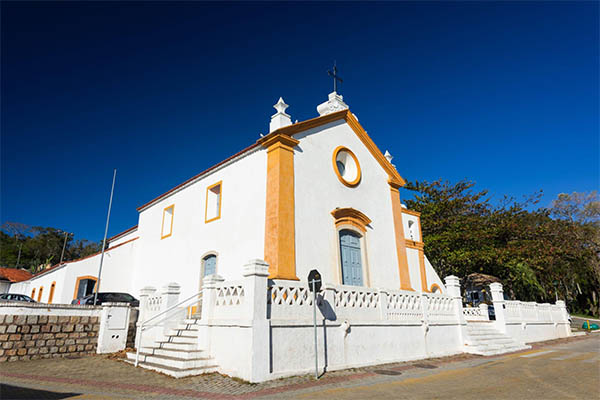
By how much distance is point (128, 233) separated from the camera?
22.8m

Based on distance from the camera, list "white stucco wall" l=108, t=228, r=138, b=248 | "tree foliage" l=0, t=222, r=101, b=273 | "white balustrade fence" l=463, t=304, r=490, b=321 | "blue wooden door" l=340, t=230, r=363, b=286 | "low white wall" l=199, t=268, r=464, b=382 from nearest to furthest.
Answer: "low white wall" l=199, t=268, r=464, b=382 → "blue wooden door" l=340, t=230, r=363, b=286 → "white balustrade fence" l=463, t=304, r=490, b=321 → "white stucco wall" l=108, t=228, r=138, b=248 → "tree foliage" l=0, t=222, r=101, b=273

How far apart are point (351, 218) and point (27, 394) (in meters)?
10.2

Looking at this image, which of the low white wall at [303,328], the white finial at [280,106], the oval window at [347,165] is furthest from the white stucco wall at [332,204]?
the low white wall at [303,328]

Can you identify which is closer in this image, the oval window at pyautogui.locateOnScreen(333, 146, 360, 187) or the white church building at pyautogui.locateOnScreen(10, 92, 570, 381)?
the white church building at pyautogui.locateOnScreen(10, 92, 570, 381)

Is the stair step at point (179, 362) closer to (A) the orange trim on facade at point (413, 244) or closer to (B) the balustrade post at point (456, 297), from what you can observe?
(B) the balustrade post at point (456, 297)

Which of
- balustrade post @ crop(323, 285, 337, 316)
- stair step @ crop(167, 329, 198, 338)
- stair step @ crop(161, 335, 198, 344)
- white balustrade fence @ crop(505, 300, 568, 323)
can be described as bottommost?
stair step @ crop(161, 335, 198, 344)

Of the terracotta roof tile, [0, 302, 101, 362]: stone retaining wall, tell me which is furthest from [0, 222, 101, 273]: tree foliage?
[0, 302, 101, 362]: stone retaining wall

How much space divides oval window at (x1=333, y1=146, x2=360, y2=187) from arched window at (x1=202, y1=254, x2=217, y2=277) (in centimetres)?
607

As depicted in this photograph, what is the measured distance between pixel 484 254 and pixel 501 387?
17359 mm

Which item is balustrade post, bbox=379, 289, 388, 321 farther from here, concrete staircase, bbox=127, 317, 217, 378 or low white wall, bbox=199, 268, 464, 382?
concrete staircase, bbox=127, 317, 217, 378

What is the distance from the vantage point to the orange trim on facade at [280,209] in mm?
10453

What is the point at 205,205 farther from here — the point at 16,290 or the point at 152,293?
the point at 16,290

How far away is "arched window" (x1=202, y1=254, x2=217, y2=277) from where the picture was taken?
43.5ft

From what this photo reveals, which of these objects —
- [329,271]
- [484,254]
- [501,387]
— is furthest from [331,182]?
[484,254]
